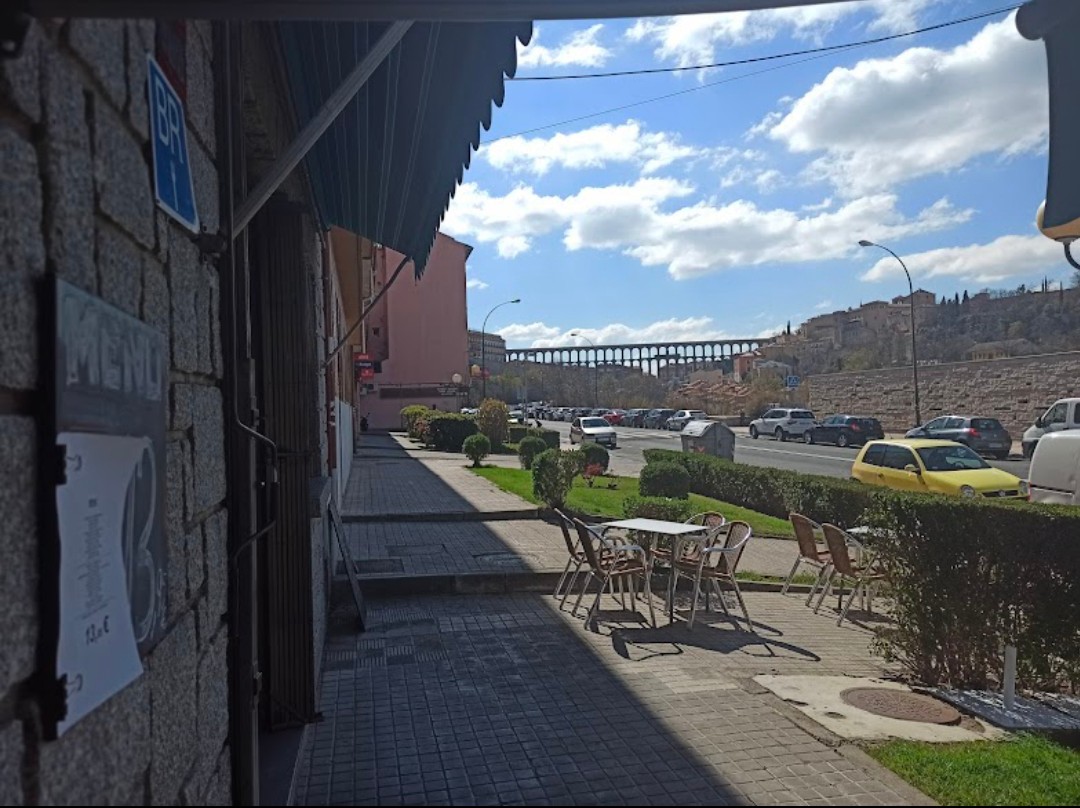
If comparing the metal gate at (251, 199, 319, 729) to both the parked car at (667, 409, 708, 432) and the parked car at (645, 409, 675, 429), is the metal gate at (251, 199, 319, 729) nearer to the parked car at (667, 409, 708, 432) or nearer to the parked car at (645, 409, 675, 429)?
the parked car at (667, 409, 708, 432)

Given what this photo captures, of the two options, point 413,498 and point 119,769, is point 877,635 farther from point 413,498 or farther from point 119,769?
point 413,498

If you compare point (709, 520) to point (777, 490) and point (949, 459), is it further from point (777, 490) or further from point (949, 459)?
point (949, 459)

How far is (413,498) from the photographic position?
15766 millimetres

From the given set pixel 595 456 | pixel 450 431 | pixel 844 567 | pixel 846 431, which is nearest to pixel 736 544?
pixel 844 567

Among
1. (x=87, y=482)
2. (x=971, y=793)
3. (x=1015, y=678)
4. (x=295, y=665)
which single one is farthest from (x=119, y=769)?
(x=1015, y=678)

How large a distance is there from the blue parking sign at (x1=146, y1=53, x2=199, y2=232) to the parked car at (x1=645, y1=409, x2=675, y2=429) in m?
56.2

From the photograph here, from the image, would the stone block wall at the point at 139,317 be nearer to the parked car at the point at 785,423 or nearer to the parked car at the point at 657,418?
the parked car at the point at 785,423

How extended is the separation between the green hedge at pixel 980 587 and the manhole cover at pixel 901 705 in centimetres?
55

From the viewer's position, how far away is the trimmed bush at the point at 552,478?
1393 cm

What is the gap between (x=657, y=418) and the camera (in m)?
58.7

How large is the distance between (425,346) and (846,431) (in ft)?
86.2

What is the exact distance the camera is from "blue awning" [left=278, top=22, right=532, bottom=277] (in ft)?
10.2

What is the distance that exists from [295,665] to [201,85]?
10.5 ft

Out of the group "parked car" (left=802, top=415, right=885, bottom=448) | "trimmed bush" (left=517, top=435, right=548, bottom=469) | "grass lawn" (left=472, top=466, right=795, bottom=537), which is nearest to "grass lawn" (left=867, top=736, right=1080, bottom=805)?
"grass lawn" (left=472, top=466, right=795, bottom=537)
